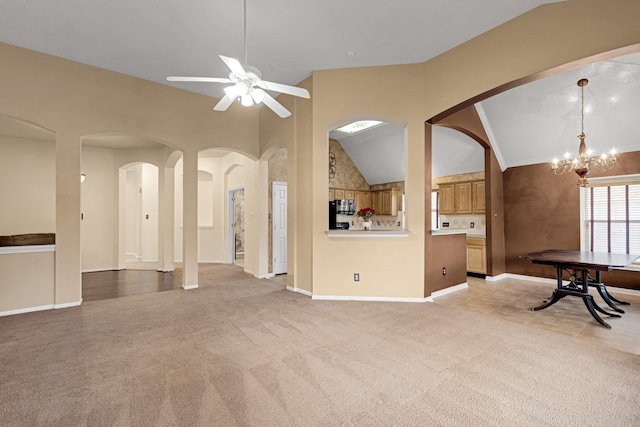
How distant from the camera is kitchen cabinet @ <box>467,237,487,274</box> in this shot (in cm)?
622

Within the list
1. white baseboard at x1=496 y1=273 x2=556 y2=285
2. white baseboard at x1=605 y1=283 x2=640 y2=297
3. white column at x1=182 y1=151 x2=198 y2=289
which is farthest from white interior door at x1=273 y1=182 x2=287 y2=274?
white baseboard at x1=605 y1=283 x2=640 y2=297

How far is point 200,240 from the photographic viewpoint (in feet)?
27.8

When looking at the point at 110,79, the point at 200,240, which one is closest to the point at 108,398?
the point at 110,79

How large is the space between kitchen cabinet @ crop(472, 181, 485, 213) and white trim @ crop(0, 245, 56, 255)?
7.51 meters

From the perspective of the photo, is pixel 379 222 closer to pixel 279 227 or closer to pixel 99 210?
pixel 279 227

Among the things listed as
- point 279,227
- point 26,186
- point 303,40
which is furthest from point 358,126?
point 26,186

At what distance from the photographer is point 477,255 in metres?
6.34

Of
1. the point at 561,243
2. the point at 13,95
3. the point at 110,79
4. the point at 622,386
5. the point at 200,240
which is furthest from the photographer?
the point at 200,240

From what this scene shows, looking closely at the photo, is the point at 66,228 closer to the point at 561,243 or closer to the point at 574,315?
the point at 574,315

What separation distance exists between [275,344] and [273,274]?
137 inches

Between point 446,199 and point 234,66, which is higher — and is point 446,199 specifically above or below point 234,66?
below

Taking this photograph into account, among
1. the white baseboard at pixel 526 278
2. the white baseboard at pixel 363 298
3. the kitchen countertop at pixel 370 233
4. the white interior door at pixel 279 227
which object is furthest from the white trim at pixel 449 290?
the white interior door at pixel 279 227

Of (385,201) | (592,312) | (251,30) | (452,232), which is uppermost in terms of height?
(251,30)

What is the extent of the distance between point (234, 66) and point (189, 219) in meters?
3.50
